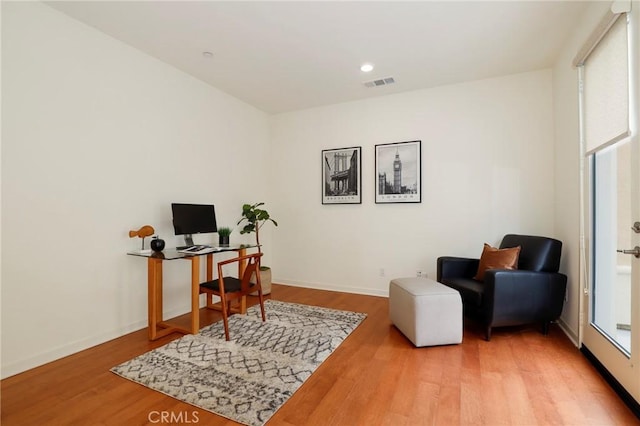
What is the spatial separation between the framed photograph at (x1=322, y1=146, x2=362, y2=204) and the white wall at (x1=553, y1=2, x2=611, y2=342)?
2.32 m

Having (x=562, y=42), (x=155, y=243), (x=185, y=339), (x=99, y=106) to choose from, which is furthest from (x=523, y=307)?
(x=99, y=106)

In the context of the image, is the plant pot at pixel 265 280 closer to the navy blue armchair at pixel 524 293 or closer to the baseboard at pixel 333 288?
the baseboard at pixel 333 288

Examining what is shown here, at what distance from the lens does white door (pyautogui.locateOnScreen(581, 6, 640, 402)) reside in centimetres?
184

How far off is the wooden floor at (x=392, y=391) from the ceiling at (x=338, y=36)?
2823 mm

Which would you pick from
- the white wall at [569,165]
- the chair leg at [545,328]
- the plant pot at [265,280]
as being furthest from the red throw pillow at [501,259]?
the plant pot at [265,280]

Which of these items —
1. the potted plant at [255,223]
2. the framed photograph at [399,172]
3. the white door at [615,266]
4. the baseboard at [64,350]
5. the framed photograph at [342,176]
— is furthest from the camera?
the framed photograph at [342,176]

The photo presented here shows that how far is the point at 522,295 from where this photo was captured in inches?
106

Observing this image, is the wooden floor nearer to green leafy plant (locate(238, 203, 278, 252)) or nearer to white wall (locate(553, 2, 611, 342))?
white wall (locate(553, 2, 611, 342))

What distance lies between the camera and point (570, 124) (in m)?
2.88

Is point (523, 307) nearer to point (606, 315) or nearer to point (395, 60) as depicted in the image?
point (606, 315)

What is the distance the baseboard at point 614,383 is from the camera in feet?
5.76

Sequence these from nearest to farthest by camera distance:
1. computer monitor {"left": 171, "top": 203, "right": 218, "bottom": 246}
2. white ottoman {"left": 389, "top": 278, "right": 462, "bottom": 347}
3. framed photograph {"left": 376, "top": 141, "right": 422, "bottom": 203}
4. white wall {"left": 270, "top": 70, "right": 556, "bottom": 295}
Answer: white ottoman {"left": 389, "top": 278, "right": 462, "bottom": 347}, computer monitor {"left": 171, "top": 203, "right": 218, "bottom": 246}, white wall {"left": 270, "top": 70, "right": 556, "bottom": 295}, framed photograph {"left": 376, "top": 141, "right": 422, "bottom": 203}
